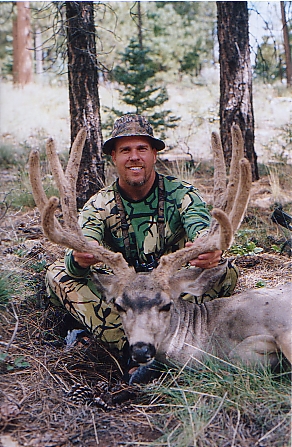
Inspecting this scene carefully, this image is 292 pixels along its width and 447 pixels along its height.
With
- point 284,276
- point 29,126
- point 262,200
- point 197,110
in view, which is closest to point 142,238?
point 284,276

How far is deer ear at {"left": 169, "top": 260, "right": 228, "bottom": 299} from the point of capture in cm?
384

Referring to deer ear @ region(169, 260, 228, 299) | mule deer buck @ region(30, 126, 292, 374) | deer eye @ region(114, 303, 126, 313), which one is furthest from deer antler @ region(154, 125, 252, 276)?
deer eye @ region(114, 303, 126, 313)

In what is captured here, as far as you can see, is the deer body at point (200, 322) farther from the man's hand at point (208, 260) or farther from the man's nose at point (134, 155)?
the man's nose at point (134, 155)

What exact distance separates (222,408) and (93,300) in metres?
1.67

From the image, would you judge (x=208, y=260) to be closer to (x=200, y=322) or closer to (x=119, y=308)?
(x=200, y=322)

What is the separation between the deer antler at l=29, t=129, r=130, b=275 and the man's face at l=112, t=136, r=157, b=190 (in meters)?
0.68

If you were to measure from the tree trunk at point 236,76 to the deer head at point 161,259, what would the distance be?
4610 millimetres

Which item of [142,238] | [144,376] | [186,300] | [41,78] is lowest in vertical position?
[144,376]

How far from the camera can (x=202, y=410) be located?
306 centimetres

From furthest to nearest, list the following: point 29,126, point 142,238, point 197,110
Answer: point 197,110, point 29,126, point 142,238

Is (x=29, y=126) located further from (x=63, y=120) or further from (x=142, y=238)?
(x=142, y=238)

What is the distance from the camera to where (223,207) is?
4.03 metres

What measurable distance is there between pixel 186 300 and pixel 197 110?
46.9 ft

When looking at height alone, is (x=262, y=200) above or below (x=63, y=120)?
below
